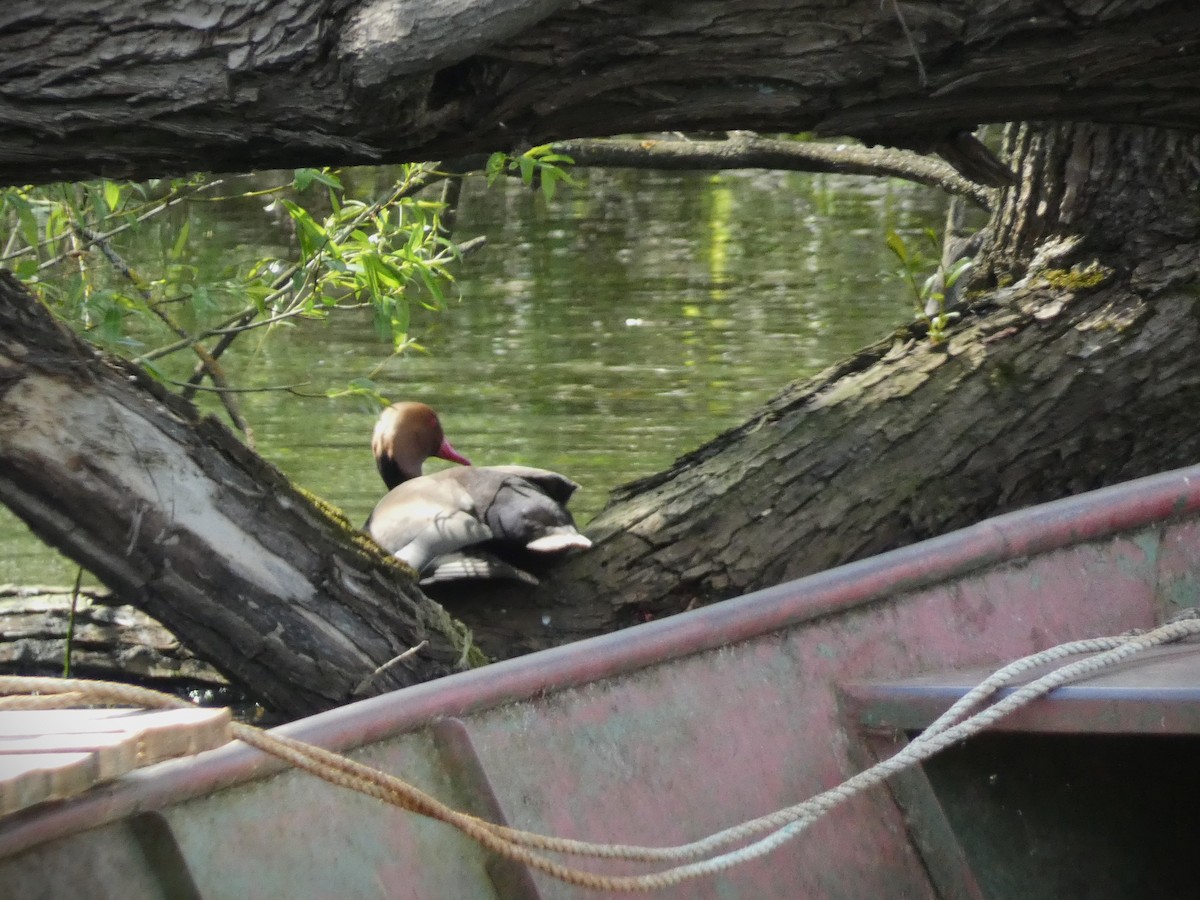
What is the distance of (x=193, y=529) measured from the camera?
3.04 m

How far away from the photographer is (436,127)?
2889 millimetres

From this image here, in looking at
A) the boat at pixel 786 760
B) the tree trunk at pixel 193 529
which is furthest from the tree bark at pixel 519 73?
the boat at pixel 786 760

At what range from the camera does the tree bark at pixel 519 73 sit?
8.82ft

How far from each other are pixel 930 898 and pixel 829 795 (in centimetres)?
45

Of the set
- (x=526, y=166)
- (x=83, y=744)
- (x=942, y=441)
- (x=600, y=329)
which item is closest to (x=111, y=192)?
(x=526, y=166)

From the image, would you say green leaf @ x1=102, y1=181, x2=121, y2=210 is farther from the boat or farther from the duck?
the boat

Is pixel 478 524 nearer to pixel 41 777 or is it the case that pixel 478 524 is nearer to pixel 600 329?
pixel 41 777

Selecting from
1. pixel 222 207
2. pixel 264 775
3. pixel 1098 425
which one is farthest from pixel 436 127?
pixel 222 207

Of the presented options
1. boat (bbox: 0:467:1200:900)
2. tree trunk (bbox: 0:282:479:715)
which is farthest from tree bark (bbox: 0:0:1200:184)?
boat (bbox: 0:467:1200:900)

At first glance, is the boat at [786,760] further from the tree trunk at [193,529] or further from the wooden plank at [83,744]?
the tree trunk at [193,529]

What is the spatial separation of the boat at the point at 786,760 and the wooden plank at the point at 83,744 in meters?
0.21

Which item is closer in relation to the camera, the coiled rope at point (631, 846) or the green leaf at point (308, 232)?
the coiled rope at point (631, 846)

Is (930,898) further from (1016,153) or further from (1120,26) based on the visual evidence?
(1016,153)

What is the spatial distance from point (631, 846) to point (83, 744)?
3.02 feet
